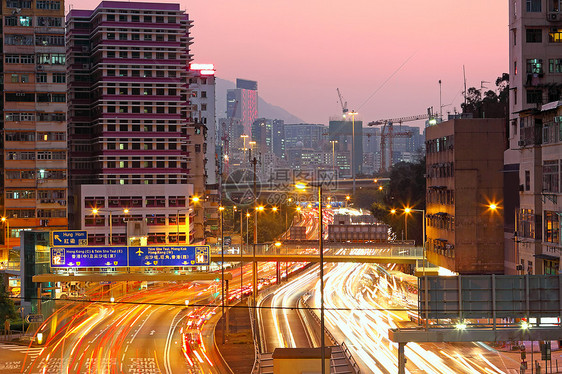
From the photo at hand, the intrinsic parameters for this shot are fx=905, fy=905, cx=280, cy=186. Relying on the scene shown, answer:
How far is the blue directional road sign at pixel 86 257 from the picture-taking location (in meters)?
69.6

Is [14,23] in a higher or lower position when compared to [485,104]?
higher

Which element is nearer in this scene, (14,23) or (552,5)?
(552,5)

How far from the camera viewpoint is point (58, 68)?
115m

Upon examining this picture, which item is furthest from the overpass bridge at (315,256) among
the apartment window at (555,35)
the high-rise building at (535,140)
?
the apartment window at (555,35)

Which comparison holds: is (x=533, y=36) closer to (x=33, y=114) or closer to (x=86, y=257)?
(x=86, y=257)

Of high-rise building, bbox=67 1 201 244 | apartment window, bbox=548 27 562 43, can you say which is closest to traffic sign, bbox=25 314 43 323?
apartment window, bbox=548 27 562 43

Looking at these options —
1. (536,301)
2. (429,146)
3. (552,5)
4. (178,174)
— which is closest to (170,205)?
(178,174)

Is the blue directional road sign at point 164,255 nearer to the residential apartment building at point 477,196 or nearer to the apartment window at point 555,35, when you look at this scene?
the residential apartment building at point 477,196

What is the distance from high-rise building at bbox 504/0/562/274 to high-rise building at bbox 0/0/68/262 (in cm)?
6094

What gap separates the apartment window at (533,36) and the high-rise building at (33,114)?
2473 inches

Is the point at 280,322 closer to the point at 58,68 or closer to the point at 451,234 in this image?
the point at 451,234

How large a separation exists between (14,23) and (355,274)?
53.7m

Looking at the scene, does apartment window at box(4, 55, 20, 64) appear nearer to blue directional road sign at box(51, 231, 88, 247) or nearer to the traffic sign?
blue directional road sign at box(51, 231, 88, 247)

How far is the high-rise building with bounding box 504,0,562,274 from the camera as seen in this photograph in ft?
194
